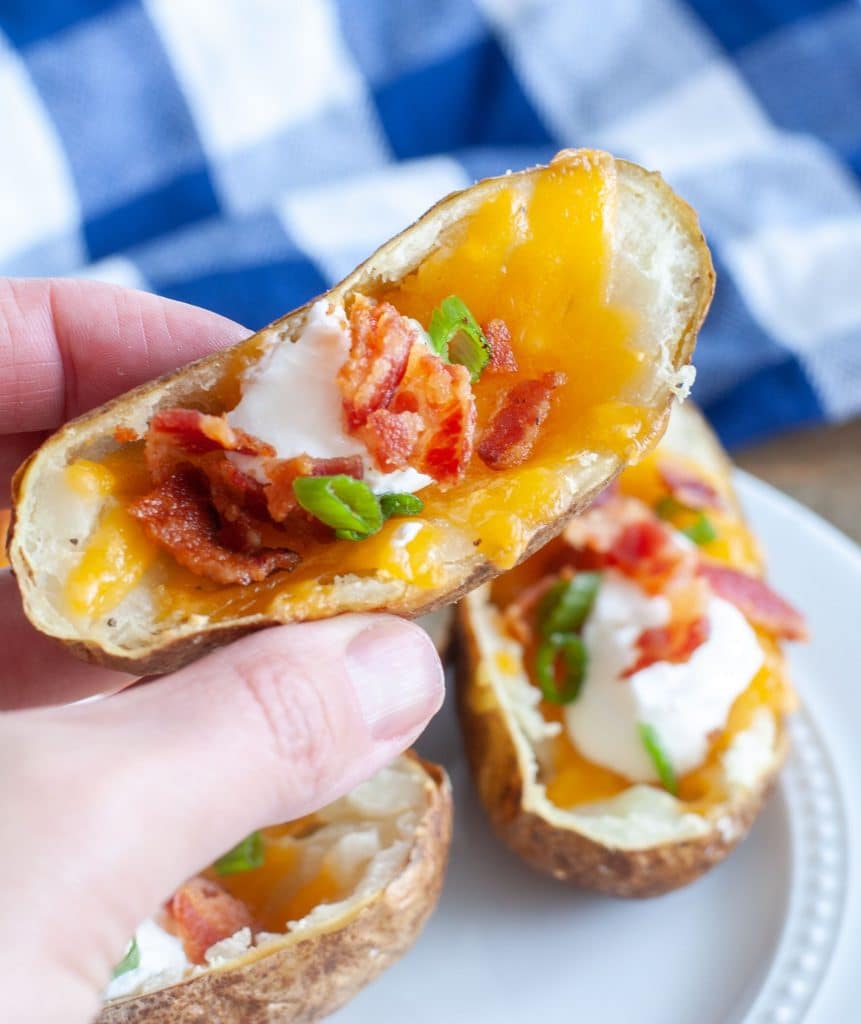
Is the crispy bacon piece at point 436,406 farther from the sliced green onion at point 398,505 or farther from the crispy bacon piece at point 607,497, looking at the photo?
the crispy bacon piece at point 607,497

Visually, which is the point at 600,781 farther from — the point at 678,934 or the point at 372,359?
the point at 372,359

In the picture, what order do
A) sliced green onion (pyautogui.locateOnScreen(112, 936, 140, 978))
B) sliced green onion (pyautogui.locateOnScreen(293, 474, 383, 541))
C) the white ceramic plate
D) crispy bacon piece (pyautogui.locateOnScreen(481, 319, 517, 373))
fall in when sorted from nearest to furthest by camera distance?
1. sliced green onion (pyautogui.locateOnScreen(293, 474, 383, 541))
2. crispy bacon piece (pyautogui.locateOnScreen(481, 319, 517, 373))
3. sliced green onion (pyautogui.locateOnScreen(112, 936, 140, 978))
4. the white ceramic plate

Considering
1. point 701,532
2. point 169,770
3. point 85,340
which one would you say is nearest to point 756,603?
point 701,532

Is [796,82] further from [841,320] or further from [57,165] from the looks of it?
[57,165]

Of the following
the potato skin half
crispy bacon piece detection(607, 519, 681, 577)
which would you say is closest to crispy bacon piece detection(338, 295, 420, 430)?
the potato skin half

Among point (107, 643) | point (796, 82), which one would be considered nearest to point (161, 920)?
point (107, 643)

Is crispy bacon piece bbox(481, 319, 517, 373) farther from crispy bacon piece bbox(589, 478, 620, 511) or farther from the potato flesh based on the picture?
crispy bacon piece bbox(589, 478, 620, 511)
